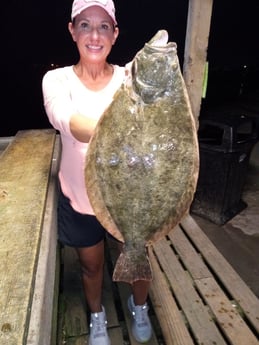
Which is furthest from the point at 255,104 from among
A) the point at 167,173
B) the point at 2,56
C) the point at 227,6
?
the point at 2,56

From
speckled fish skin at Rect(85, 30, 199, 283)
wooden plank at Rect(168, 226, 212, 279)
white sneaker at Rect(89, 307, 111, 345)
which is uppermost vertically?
speckled fish skin at Rect(85, 30, 199, 283)

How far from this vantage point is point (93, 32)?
166 cm

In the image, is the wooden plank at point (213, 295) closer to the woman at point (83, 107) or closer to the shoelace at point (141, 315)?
the shoelace at point (141, 315)

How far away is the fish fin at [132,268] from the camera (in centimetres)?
162

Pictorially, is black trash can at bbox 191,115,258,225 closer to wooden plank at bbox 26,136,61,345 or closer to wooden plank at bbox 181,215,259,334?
wooden plank at bbox 181,215,259,334

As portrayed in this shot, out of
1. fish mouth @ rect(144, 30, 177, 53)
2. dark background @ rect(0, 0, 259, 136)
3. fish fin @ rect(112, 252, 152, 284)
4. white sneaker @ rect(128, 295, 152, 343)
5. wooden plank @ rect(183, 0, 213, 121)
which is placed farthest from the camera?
dark background @ rect(0, 0, 259, 136)

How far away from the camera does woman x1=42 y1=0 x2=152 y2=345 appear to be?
60.1 inches

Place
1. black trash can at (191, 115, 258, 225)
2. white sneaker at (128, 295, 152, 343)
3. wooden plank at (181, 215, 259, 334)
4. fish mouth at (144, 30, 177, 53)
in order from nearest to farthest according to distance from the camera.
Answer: fish mouth at (144, 30, 177, 53) → white sneaker at (128, 295, 152, 343) → wooden plank at (181, 215, 259, 334) → black trash can at (191, 115, 258, 225)

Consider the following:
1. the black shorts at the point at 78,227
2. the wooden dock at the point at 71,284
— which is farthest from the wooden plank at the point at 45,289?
the black shorts at the point at 78,227

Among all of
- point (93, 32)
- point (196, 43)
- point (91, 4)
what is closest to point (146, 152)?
point (93, 32)

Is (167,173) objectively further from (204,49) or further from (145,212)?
(204,49)

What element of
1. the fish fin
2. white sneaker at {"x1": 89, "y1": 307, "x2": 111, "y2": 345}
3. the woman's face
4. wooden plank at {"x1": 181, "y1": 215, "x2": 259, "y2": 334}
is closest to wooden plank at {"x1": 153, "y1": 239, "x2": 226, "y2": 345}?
wooden plank at {"x1": 181, "y1": 215, "x2": 259, "y2": 334}

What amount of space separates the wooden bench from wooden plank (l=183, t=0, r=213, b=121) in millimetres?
1860

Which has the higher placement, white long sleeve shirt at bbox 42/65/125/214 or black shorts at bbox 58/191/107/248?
white long sleeve shirt at bbox 42/65/125/214
